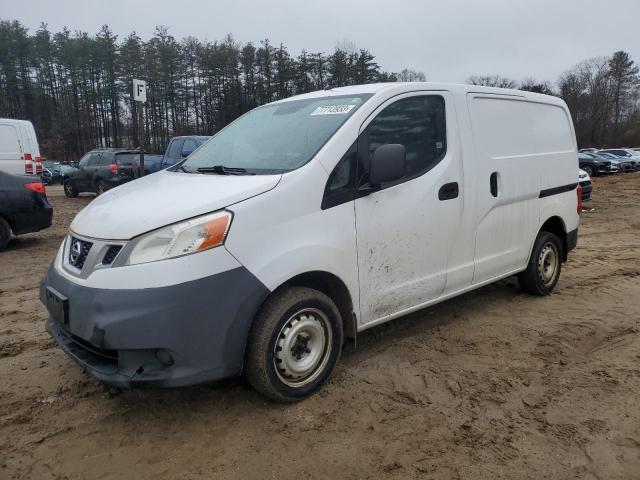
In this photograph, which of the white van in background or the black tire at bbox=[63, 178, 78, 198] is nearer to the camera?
the white van in background

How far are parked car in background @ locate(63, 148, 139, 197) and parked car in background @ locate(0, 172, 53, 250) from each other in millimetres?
7965

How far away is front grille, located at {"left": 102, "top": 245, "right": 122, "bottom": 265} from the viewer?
107 inches

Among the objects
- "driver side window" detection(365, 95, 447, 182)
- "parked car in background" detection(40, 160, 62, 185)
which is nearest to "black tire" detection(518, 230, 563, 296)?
"driver side window" detection(365, 95, 447, 182)

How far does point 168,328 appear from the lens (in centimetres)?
254

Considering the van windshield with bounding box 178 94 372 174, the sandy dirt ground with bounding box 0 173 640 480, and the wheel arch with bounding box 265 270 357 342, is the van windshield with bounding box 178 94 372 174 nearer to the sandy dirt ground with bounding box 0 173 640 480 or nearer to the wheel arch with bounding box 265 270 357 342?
the wheel arch with bounding box 265 270 357 342

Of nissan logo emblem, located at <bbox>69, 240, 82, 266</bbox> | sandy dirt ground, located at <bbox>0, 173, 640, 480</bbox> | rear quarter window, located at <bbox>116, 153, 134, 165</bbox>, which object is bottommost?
sandy dirt ground, located at <bbox>0, 173, 640, 480</bbox>

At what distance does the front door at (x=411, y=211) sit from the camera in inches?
131

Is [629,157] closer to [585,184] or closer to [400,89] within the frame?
[585,184]

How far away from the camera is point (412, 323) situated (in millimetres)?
4492

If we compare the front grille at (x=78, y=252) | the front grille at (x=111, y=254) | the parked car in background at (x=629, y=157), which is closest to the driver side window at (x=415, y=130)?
the front grille at (x=111, y=254)

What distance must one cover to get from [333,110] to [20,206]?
A: 630cm

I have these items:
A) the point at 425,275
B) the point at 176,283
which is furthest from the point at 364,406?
the point at 176,283

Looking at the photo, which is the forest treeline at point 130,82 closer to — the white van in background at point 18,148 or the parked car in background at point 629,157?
the parked car in background at point 629,157

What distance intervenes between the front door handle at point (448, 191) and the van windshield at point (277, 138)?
2.94ft
